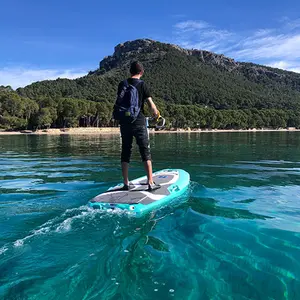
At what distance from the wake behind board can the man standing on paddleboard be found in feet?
0.94

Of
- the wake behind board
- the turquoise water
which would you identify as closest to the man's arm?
the wake behind board

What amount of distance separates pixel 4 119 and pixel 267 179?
304 ft

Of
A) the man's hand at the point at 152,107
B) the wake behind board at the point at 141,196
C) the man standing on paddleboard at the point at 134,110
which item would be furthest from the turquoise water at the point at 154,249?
the man's hand at the point at 152,107

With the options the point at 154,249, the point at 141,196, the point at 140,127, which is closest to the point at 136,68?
the point at 140,127

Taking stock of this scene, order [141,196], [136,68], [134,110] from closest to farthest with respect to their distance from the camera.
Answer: [141,196]
[134,110]
[136,68]

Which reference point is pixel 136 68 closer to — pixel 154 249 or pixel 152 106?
pixel 152 106

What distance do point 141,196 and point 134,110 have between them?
6.08 ft

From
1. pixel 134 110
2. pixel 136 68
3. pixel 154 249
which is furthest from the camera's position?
pixel 136 68

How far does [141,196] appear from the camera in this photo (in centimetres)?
645

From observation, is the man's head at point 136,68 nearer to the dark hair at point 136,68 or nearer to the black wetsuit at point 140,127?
the dark hair at point 136,68

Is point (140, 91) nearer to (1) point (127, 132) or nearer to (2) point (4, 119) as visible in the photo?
(1) point (127, 132)

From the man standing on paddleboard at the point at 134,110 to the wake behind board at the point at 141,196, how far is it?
287mm

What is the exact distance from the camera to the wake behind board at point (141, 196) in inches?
235

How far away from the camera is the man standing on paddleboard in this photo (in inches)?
262
